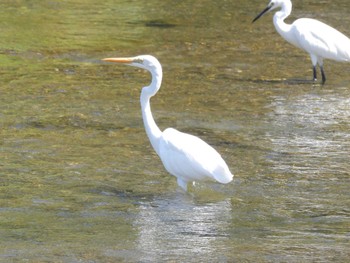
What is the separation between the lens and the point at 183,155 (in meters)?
8.29

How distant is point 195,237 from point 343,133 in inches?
138

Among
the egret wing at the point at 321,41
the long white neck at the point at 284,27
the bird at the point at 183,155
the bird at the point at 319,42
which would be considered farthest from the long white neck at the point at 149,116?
the long white neck at the point at 284,27

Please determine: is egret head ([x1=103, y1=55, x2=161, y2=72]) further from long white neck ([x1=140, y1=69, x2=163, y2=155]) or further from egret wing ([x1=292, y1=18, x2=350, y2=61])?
egret wing ([x1=292, y1=18, x2=350, y2=61])

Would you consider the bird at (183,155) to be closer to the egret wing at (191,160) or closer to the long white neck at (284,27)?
the egret wing at (191,160)

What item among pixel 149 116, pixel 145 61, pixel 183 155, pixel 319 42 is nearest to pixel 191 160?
pixel 183 155

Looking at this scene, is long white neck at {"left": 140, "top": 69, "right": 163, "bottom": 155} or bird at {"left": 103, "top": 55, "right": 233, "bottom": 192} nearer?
bird at {"left": 103, "top": 55, "right": 233, "bottom": 192}

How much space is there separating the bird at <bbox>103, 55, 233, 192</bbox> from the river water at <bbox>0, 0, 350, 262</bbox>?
21 cm

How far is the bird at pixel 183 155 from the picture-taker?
816 cm

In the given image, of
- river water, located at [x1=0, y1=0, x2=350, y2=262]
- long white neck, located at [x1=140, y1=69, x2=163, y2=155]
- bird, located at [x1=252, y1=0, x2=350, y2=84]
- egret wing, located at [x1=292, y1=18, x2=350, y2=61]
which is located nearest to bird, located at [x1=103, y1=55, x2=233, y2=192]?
long white neck, located at [x1=140, y1=69, x2=163, y2=155]

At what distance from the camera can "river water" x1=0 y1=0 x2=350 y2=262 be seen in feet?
23.8

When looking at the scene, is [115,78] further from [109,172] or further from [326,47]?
[109,172]

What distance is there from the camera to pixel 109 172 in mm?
8938

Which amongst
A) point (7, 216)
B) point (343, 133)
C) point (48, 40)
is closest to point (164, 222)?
point (7, 216)

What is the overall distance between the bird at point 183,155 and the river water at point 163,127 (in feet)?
0.68
